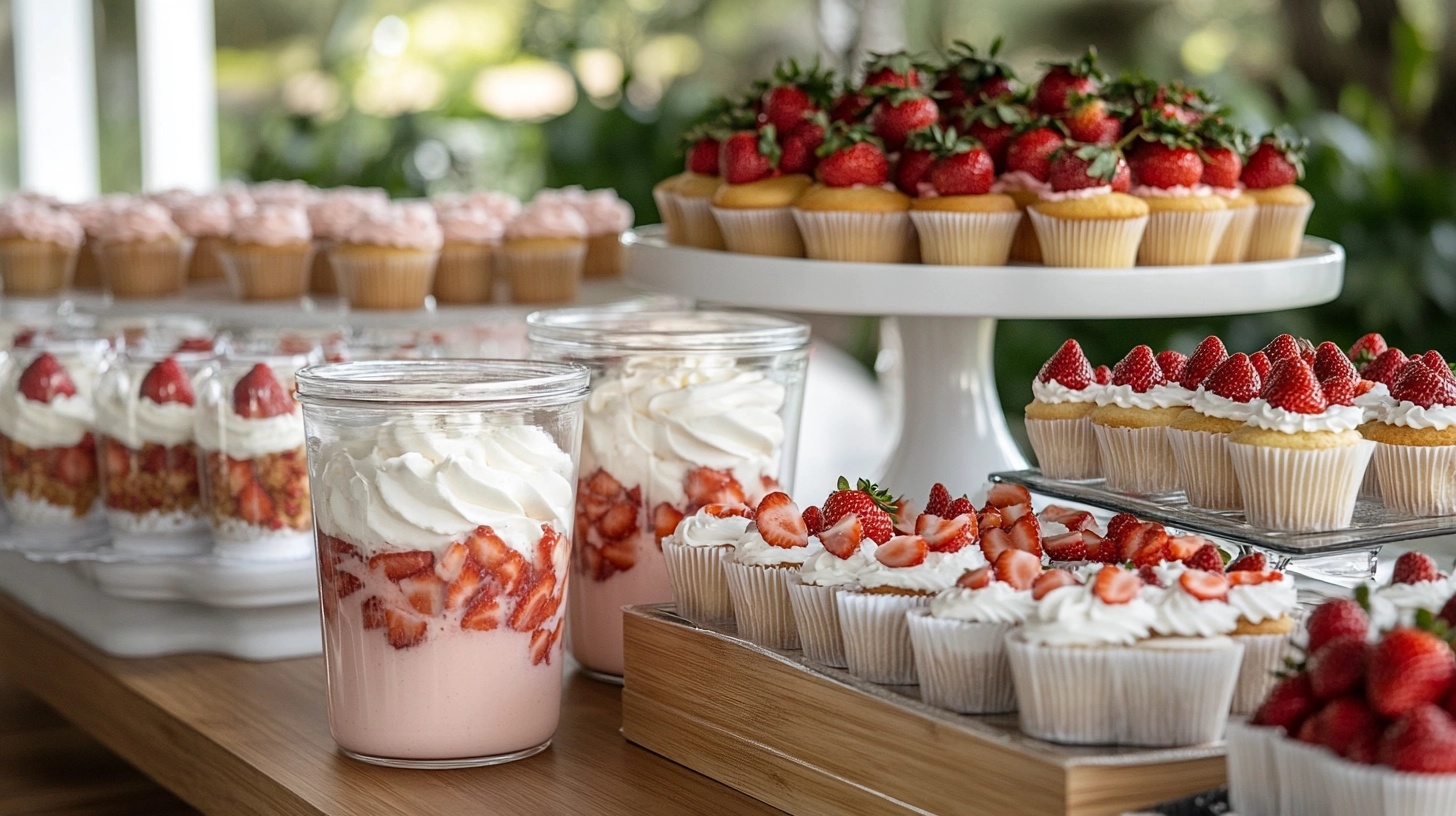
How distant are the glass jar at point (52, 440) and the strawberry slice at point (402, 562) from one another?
0.77 metres

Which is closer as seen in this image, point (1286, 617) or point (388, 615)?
point (1286, 617)

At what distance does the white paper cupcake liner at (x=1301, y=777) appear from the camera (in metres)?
0.85

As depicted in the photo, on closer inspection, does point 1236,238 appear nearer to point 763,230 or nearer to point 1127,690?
A: point 763,230

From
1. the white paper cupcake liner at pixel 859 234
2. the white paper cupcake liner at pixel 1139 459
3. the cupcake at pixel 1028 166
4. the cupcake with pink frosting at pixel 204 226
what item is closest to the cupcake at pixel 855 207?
the white paper cupcake liner at pixel 859 234

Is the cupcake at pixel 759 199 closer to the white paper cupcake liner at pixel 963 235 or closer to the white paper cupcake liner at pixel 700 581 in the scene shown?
the white paper cupcake liner at pixel 963 235

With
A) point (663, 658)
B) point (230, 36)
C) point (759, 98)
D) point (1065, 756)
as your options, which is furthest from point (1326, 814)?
point (230, 36)

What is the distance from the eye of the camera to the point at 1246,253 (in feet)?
6.16

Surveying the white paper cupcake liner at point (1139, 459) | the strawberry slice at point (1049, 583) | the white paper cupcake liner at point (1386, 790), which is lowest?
the white paper cupcake liner at point (1386, 790)

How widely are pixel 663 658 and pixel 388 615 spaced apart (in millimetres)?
215

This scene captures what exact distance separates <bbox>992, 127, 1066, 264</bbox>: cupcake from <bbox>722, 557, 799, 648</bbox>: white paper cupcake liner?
733 mm

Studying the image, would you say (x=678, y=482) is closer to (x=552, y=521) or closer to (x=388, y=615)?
(x=552, y=521)

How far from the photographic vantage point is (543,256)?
2.38 meters

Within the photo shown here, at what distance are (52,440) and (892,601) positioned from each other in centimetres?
115

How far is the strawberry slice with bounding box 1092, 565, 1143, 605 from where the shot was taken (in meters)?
0.98
